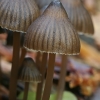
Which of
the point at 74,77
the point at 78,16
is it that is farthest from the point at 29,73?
the point at 74,77

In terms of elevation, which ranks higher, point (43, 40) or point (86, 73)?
point (43, 40)

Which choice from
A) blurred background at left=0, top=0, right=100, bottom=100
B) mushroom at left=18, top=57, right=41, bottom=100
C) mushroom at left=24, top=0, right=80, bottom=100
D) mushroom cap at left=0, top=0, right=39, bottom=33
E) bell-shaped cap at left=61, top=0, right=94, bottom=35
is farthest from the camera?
blurred background at left=0, top=0, right=100, bottom=100

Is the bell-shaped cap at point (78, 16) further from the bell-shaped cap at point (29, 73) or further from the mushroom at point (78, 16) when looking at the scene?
the bell-shaped cap at point (29, 73)

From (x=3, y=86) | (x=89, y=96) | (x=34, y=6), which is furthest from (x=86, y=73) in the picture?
(x=34, y=6)

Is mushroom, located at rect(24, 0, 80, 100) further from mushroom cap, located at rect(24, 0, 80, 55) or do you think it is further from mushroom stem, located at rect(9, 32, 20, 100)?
mushroom stem, located at rect(9, 32, 20, 100)

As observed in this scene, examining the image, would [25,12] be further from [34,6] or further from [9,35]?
[9,35]

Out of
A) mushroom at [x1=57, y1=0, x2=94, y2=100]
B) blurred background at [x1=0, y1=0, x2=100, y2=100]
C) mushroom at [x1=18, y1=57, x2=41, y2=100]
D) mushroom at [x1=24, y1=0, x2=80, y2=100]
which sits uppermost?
mushroom at [x1=57, y1=0, x2=94, y2=100]

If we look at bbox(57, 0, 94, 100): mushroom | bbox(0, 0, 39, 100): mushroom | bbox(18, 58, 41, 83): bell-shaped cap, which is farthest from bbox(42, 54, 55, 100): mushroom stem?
bbox(57, 0, 94, 100): mushroom
